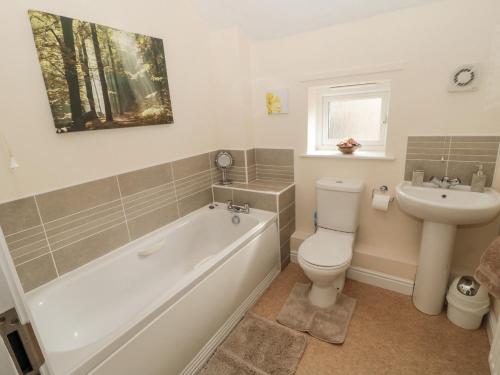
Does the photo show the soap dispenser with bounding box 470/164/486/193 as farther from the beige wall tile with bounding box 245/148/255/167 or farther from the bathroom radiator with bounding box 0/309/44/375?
the bathroom radiator with bounding box 0/309/44/375

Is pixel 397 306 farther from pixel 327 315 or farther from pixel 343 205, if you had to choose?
pixel 343 205

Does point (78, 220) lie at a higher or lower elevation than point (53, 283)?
higher

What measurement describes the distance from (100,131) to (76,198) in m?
0.42

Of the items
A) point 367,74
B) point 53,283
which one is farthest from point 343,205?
point 53,283

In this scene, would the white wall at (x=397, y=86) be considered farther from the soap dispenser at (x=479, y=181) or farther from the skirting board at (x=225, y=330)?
the skirting board at (x=225, y=330)

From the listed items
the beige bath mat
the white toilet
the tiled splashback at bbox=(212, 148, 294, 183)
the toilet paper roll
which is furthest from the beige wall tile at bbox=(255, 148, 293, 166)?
the beige bath mat

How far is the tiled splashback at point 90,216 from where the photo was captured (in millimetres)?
1349

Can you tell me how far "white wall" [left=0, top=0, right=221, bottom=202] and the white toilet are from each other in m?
1.15

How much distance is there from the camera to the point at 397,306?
1.89 m

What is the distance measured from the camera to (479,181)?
163 centimetres

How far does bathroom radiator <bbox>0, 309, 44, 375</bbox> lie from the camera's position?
43 centimetres

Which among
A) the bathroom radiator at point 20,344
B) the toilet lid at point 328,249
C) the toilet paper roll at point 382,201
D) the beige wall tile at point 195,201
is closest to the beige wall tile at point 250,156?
the beige wall tile at point 195,201

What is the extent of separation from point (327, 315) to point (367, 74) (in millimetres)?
1727

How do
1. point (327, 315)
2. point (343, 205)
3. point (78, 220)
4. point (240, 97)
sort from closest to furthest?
point (78, 220)
point (327, 315)
point (343, 205)
point (240, 97)
